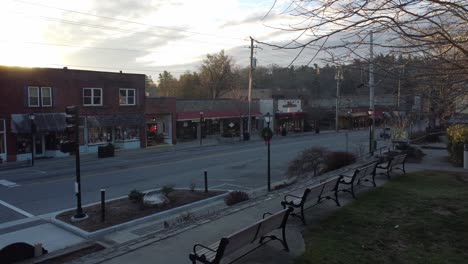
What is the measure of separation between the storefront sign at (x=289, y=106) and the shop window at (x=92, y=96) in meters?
32.0

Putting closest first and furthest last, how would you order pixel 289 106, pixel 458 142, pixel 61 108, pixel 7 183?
pixel 7 183 < pixel 458 142 < pixel 61 108 < pixel 289 106

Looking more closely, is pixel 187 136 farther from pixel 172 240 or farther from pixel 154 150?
pixel 172 240

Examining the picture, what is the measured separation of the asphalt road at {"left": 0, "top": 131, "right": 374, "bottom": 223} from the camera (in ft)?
50.6

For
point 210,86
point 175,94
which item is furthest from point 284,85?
point 175,94

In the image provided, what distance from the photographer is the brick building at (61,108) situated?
1124 inches

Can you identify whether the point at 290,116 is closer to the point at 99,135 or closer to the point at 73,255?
the point at 99,135

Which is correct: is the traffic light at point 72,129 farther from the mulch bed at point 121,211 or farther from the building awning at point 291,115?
the building awning at point 291,115

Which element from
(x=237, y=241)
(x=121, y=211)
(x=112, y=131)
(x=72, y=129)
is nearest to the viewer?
(x=237, y=241)

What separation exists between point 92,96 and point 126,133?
518 centimetres

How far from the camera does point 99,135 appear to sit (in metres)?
35.5

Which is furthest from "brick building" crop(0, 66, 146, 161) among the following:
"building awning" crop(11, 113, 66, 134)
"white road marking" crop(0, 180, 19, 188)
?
"white road marking" crop(0, 180, 19, 188)

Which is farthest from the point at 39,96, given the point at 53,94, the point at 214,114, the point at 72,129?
the point at 214,114

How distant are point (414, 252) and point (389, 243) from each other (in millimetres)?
558

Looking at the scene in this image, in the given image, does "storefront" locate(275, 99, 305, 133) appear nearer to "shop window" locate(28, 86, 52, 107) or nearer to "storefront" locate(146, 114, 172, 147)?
"storefront" locate(146, 114, 172, 147)
